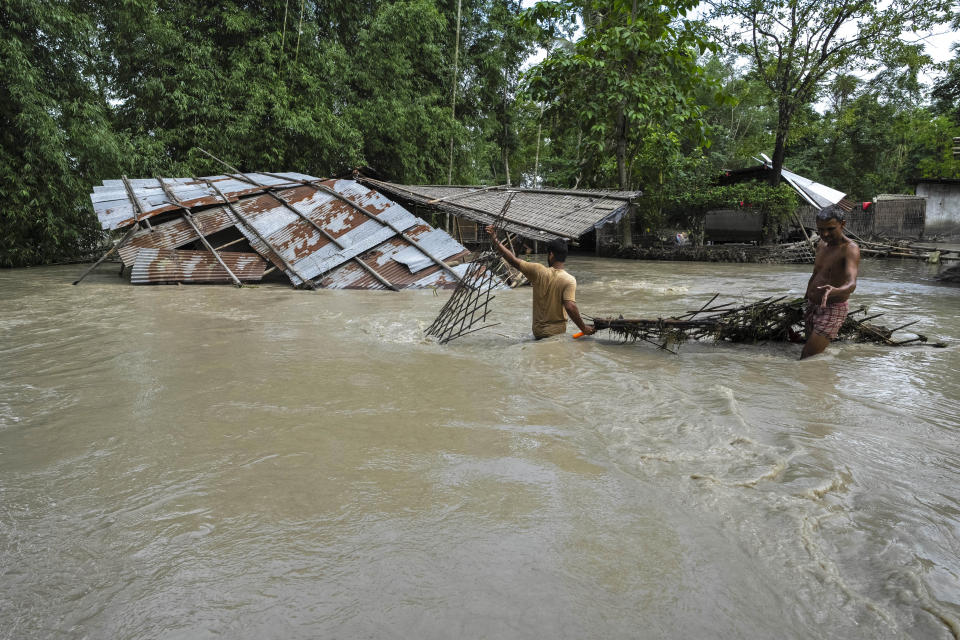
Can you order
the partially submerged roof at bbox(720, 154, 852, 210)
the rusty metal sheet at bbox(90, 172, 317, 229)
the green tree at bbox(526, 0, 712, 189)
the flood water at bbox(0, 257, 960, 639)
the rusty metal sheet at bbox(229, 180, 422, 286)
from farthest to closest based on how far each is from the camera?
the partially submerged roof at bbox(720, 154, 852, 210), the green tree at bbox(526, 0, 712, 189), the rusty metal sheet at bbox(229, 180, 422, 286), the rusty metal sheet at bbox(90, 172, 317, 229), the flood water at bbox(0, 257, 960, 639)

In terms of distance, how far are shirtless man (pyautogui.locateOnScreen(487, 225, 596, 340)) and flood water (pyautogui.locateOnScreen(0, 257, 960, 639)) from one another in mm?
477

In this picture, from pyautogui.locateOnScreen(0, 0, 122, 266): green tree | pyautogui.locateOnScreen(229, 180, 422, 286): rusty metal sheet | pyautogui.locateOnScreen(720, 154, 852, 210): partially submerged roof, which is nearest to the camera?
pyautogui.locateOnScreen(229, 180, 422, 286): rusty metal sheet

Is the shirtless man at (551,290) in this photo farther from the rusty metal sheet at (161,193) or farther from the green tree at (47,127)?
the green tree at (47,127)

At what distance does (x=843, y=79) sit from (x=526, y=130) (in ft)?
41.4

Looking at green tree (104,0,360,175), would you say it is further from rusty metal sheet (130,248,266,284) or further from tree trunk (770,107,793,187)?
tree trunk (770,107,793,187)

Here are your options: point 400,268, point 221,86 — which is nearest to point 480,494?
point 400,268

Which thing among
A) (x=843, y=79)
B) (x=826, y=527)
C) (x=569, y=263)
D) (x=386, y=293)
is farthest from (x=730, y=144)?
(x=826, y=527)

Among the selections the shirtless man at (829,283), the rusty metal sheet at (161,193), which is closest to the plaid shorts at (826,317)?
the shirtless man at (829,283)

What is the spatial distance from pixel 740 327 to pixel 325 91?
565 inches

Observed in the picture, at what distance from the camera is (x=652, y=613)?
5.83 ft

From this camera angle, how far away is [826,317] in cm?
480

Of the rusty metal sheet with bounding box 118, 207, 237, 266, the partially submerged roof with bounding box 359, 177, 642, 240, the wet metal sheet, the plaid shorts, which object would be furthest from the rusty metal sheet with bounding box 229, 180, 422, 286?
the plaid shorts

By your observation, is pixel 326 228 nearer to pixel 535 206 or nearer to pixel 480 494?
pixel 535 206

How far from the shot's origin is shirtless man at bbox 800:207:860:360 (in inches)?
178
